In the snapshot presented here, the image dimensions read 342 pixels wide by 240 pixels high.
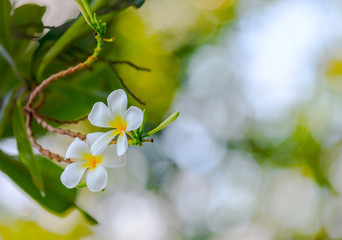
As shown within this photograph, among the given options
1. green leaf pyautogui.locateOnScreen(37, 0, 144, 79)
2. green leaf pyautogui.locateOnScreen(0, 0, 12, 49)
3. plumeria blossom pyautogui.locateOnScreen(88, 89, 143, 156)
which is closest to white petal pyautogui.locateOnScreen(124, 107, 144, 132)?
plumeria blossom pyautogui.locateOnScreen(88, 89, 143, 156)

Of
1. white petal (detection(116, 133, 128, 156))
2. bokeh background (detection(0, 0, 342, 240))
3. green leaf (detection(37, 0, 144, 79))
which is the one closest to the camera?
white petal (detection(116, 133, 128, 156))

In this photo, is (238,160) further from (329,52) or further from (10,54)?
(10,54)

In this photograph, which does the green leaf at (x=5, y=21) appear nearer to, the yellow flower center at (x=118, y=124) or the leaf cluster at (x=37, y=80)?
the leaf cluster at (x=37, y=80)

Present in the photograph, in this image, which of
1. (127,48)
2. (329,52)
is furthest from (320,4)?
(127,48)

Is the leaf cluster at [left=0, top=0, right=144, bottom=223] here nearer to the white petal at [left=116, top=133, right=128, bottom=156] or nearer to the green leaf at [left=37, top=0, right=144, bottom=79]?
the green leaf at [left=37, top=0, right=144, bottom=79]

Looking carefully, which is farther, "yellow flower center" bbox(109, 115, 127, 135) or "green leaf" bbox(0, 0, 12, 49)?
"green leaf" bbox(0, 0, 12, 49)

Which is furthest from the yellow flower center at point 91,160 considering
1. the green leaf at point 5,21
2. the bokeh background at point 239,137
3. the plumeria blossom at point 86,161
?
the bokeh background at point 239,137

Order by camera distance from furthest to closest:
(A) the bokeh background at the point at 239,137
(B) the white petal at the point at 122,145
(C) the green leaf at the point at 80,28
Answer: (A) the bokeh background at the point at 239,137 < (C) the green leaf at the point at 80,28 < (B) the white petal at the point at 122,145
